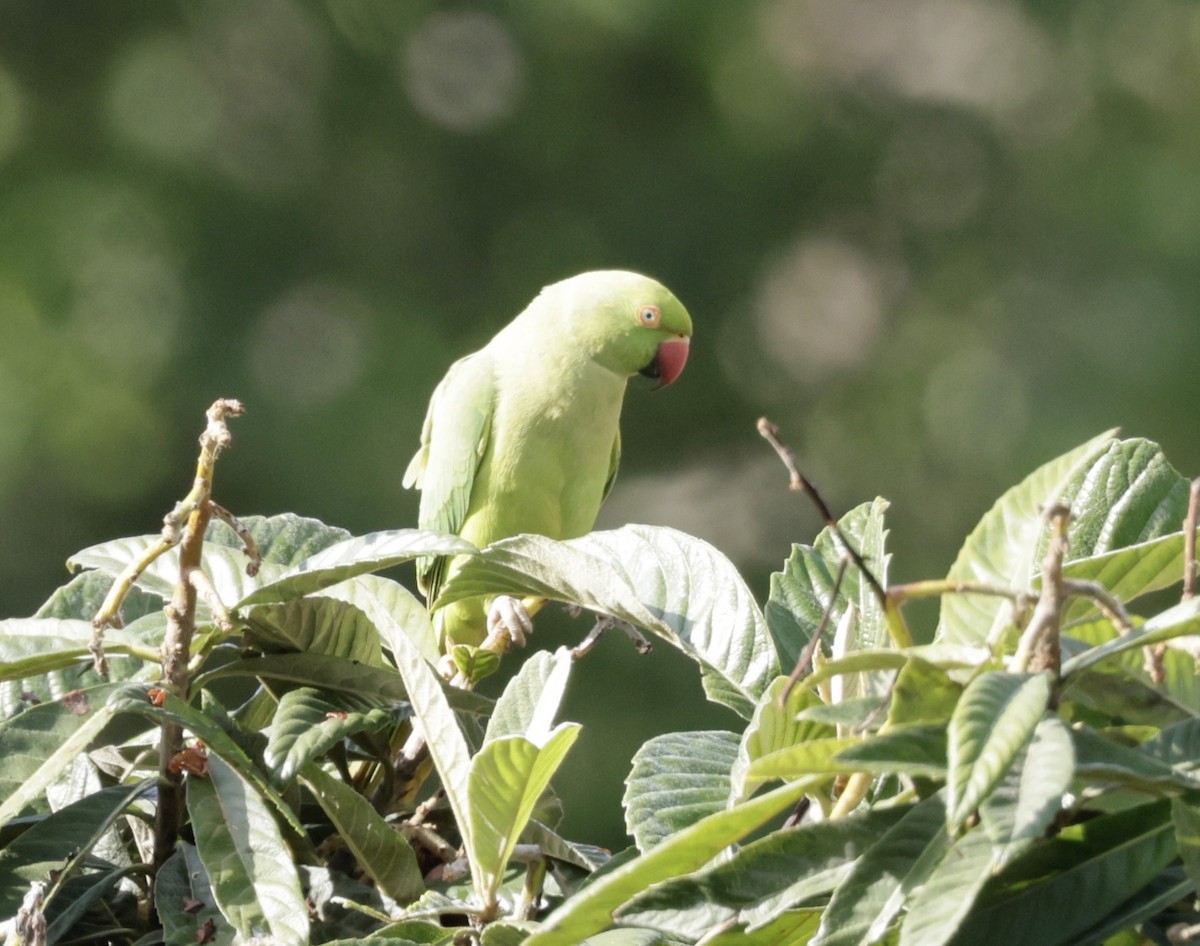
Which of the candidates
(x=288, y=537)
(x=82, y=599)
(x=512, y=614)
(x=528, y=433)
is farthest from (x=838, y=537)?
(x=528, y=433)

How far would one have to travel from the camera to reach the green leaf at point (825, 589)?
70 cm

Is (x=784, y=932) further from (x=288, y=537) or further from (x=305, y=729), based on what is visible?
(x=288, y=537)

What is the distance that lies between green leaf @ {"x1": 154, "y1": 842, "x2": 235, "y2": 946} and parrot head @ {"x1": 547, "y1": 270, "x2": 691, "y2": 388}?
5.13 feet

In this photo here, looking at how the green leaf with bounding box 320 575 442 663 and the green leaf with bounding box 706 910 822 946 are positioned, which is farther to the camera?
the green leaf with bounding box 320 575 442 663

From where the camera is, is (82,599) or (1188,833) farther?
(82,599)

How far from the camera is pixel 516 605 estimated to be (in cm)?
146

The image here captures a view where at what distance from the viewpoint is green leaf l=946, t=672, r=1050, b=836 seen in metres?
0.39

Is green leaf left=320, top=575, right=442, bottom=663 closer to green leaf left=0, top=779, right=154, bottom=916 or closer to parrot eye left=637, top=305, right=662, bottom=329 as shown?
green leaf left=0, top=779, right=154, bottom=916

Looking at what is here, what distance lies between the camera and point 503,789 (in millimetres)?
589

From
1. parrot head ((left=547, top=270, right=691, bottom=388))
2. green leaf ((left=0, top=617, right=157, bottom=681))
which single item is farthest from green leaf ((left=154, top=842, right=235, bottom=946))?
parrot head ((left=547, top=270, right=691, bottom=388))

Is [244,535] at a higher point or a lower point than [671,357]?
lower

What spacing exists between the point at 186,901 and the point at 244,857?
4cm

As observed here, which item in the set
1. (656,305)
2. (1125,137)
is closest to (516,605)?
(656,305)

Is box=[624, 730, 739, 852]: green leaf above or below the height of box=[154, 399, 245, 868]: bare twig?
below
